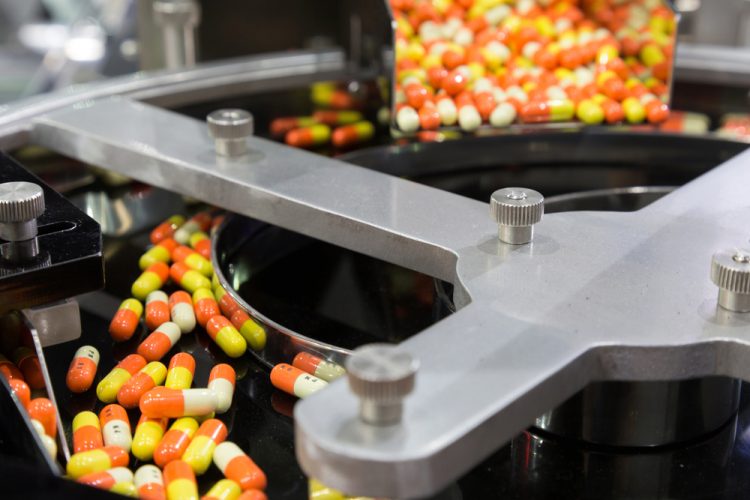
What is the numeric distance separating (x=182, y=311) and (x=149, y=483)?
1.18 ft

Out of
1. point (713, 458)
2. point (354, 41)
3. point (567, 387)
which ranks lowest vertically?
point (713, 458)

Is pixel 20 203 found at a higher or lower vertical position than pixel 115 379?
higher

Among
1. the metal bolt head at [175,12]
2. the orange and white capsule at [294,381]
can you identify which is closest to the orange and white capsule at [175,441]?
the orange and white capsule at [294,381]

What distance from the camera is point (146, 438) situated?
1084mm

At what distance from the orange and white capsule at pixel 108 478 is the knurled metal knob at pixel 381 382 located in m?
0.33

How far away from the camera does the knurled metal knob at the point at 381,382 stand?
75 cm

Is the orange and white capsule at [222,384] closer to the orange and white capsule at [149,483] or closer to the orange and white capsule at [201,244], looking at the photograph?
the orange and white capsule at [149,483]

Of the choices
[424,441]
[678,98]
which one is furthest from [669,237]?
[678,98]

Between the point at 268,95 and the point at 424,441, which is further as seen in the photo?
the point at 268,95

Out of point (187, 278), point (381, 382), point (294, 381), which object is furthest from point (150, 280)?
point (381, 382)

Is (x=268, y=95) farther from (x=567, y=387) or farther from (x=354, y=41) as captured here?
(x=567, y=387)

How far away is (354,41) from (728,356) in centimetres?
126

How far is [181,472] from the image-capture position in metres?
1.02

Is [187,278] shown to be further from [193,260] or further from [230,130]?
[230,130]
